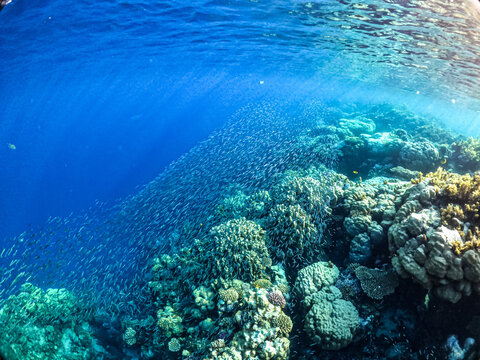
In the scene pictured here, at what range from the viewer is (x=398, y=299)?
5.34 m

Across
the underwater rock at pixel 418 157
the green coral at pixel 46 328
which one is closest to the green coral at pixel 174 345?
the green coral at pixel 46 328

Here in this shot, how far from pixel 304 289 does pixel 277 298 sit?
78 centimetres

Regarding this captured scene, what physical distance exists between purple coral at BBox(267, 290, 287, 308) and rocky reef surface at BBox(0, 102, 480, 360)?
25mm

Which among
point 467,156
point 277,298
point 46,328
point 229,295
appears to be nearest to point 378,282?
point 277,298

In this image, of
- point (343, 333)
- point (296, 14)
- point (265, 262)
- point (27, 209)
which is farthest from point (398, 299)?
point (27, 209)

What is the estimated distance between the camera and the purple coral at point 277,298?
5887 mm

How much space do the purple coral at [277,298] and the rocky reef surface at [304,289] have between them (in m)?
0.03

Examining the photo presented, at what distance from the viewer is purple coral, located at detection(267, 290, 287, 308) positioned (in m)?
5.89

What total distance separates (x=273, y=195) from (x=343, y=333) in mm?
5115

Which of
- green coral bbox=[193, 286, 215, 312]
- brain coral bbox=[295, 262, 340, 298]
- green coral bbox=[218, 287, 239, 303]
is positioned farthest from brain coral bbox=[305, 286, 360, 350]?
green coral bbox=[193, 286, 215, 312]

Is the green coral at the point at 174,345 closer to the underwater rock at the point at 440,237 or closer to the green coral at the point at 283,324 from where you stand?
the green coral at the point at 283,324

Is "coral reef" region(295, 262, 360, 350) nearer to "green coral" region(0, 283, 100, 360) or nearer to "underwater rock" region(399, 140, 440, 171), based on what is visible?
"green coral" region(0, 283, 100, 360)

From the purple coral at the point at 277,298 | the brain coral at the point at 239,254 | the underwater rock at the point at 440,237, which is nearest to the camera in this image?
the underwater rock at the point at 440,237

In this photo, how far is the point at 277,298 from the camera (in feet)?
19.5
